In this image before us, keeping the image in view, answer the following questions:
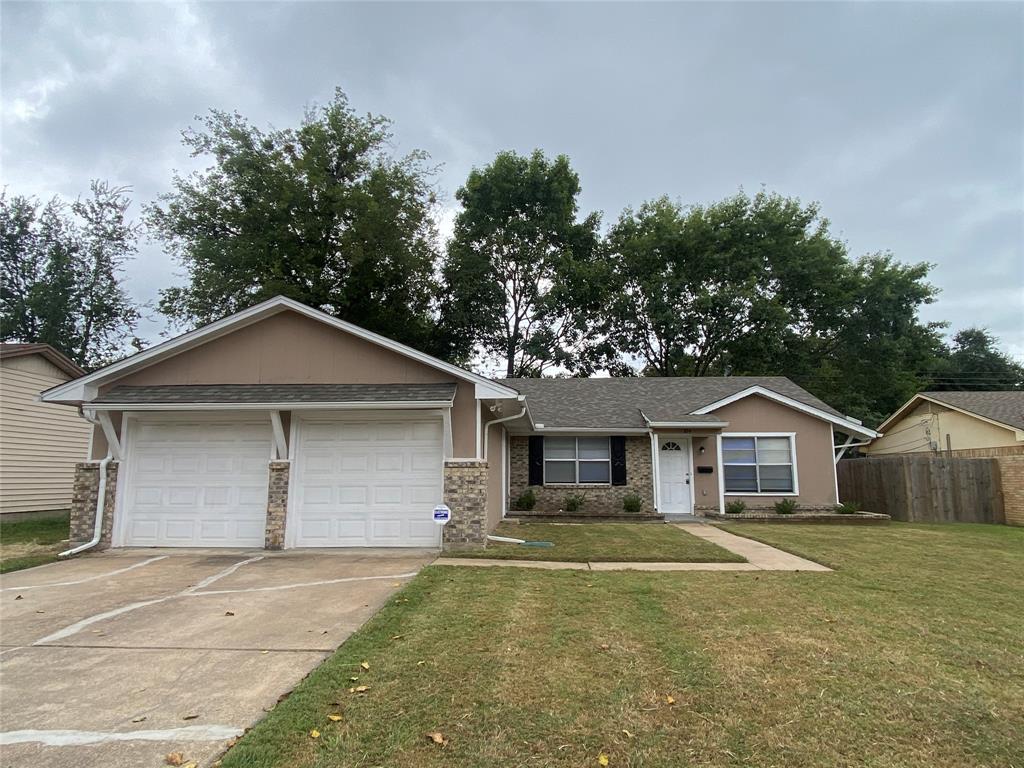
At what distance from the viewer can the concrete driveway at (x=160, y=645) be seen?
3.15m

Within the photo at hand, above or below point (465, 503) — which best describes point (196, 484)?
above

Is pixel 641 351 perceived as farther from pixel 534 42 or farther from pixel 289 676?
pixel 289 676

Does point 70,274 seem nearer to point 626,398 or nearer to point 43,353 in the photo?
point 43,353

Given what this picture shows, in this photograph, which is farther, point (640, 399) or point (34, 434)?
point (640, 399)

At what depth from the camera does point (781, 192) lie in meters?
29.3

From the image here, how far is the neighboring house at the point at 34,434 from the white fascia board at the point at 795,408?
1605 cm

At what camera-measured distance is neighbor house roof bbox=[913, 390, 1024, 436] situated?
55.5 ft

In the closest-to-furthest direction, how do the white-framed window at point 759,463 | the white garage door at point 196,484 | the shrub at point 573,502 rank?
the white garage door at point 196,484
the shrub at point 573,502
the white-framed window at point 759,463

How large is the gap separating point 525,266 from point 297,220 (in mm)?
11704

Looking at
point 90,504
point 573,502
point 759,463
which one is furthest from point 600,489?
point 90,504

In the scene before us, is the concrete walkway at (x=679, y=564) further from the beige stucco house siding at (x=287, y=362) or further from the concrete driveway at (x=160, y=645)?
the beige stucco house siding at (x=287, y=362)

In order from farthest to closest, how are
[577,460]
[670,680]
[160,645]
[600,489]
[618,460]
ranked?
[577,460] < [618,460] < [600,489] < [160,645] < [670,680]

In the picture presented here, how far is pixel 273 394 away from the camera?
9367 millimetres

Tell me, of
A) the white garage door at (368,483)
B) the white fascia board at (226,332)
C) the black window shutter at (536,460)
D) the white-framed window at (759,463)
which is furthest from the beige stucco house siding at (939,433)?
the white garage door at (368,483)
